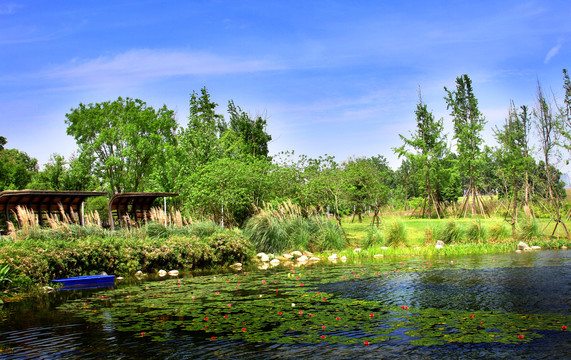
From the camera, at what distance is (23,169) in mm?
34406

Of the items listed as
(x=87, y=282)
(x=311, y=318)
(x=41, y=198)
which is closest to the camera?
(x=311, y=318)

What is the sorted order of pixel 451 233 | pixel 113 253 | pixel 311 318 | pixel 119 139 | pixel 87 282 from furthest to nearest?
1. pixel 119 139
2. pixel 451 233
3. pixel 113 253
4. pixel 87 282
5. pixel 311 318

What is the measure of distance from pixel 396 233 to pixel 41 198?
46.3 ft

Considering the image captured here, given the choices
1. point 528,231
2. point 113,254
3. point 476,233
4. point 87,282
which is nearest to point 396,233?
point 476,233

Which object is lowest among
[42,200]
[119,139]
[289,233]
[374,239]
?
[374,239]

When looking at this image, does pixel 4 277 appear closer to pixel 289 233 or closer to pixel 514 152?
pixel 289 233

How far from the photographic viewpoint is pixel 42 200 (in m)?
18.4

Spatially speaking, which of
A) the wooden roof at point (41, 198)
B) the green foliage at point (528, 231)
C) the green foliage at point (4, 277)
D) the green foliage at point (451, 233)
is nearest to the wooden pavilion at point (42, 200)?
the wooden roof at point (41, 198)

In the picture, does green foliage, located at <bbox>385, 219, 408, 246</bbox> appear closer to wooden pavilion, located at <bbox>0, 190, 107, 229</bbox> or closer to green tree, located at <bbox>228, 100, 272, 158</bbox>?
wooden pavilion, located at <bbox>0, 190, 107, 229</bbox>

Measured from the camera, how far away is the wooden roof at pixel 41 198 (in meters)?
16.2

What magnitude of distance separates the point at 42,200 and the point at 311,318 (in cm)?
1495

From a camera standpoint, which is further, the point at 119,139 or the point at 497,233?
the point at 119,139

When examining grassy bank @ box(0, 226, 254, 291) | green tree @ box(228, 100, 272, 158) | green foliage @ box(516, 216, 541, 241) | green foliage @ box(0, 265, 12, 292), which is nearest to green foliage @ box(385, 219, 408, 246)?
green foliage @ box(516, 216, 541, 241)

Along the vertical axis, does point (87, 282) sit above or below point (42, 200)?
below
